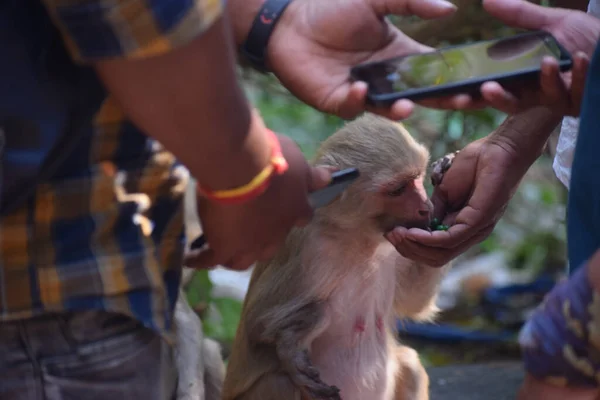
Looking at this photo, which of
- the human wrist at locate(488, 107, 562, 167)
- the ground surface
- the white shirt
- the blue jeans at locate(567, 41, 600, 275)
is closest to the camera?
the blue jeans at locate(567, 41, 600, 275)

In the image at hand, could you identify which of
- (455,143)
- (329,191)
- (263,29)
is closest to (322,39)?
(263,29)

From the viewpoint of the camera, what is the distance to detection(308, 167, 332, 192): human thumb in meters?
2.00

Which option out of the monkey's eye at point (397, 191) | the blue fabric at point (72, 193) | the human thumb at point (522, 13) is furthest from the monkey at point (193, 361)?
the human thumb at point (522, 13)

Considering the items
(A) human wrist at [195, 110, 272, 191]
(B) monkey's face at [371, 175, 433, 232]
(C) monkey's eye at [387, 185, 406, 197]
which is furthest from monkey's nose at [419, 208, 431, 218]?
(A) human wrist at [195, 110, 272, 191]

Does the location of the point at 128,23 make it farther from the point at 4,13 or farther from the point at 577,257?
the point at 577,257

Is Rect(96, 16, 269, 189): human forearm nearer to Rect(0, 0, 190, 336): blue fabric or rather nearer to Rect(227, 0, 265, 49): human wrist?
Rect(0, 0, 190, 336): blue fabric

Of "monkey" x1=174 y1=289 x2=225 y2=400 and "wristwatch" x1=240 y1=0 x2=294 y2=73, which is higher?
"wristwatch" x1=240 y1=0 x2=294 y2=73

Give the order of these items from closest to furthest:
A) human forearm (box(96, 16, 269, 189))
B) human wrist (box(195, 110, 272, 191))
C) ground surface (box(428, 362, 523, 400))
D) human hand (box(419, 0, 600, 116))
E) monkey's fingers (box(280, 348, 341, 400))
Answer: human forearm (box(96, 16, 269, 189)), human wrist (box(195, 110, 272, 191)), human hand (box(419, 0, 600, 116)), monkey's fingers (box(280, 348, 341, 400)), ground surface (box(428, 362, 523, 400))

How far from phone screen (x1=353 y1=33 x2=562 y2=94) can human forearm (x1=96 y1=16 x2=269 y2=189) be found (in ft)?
2.35

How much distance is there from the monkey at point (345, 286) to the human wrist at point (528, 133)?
0.98ft

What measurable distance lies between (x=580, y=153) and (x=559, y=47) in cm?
42

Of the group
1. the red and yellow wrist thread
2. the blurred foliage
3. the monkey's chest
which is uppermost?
the red and yellow wrist thread

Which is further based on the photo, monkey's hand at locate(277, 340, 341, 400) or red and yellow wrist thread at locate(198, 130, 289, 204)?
monkey's hand at locate(277, 340, 341, 400)

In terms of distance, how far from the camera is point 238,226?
6.01 ft
